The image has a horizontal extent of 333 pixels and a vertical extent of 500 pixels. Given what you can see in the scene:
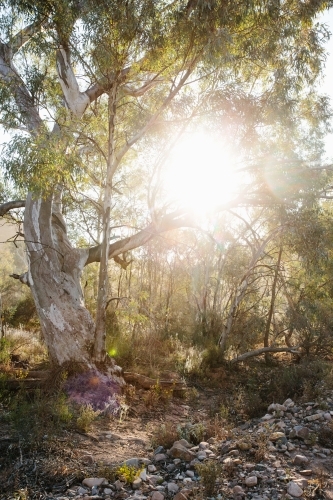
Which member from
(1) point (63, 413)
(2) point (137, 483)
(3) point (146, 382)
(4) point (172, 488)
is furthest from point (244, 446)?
(3) point (146, 382)

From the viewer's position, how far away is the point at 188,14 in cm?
656

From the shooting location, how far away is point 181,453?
13.3 ft

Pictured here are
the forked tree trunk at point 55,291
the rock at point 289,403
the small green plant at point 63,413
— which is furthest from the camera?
the forked tree trunk at point 55,291

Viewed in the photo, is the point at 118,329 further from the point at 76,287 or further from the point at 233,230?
the point at 233,230

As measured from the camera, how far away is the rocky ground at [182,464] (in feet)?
10.6

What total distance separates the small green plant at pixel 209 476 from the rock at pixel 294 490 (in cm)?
60

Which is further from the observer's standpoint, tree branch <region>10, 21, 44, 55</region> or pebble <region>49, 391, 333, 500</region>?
tree branch <region>10, 21, 44, 55</region>

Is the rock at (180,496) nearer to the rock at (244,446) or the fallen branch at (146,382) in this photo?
the rock at (244,446)

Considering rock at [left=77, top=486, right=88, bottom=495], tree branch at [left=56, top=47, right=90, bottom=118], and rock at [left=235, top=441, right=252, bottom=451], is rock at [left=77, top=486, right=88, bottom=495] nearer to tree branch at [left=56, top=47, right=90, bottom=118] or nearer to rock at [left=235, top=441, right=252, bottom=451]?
rock at [left=235, top=441, right=252, bottom=451]

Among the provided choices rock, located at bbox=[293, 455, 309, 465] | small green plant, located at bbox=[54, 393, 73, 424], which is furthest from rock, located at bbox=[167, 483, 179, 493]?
small green plant, located at bbox=[54, 393, 73, 424]

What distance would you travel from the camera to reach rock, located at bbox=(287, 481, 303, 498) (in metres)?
3.11

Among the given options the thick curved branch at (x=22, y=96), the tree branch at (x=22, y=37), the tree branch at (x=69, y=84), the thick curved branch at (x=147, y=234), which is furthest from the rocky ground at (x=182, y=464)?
the tree branch at (x=22, y=37)

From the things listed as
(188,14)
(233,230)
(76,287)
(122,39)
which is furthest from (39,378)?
(233,230)

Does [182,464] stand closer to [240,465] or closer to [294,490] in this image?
[240,465]
